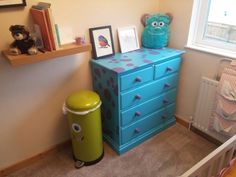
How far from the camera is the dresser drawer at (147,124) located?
2020mm

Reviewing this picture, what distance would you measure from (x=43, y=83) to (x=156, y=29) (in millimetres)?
1216

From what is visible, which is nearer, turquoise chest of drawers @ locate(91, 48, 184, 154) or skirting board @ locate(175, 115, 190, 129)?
turquoise chest of drawers @ locate(91, 48, 184, 154)

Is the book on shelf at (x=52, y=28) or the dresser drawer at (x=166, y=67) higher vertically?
the book on shelf at (x=52, y=28)

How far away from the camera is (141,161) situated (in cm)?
197

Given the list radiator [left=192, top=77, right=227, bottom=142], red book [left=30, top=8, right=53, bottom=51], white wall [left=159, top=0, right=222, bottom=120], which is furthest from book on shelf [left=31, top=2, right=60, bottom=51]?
radiator [left=192, top=77, right=227, bottom=142]

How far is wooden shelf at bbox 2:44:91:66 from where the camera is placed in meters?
1.37

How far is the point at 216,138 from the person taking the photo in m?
2.07

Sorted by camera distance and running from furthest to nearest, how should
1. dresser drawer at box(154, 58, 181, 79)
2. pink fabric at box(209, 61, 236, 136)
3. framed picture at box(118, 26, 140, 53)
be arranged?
framed picture at box(118, 26, 140, 53) < dresser drawer at box(154, 58, 181, 79) < pink fabric at box(209, 61, 236, 136)

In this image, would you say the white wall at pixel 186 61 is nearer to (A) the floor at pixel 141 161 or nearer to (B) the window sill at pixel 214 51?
(B) the window sill at pixel 214 51

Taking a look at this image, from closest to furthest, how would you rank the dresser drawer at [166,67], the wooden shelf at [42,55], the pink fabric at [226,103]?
the wooden shelf at [42,55] < the pink fabric at [226,103] < the dresser drawer at [166,67]

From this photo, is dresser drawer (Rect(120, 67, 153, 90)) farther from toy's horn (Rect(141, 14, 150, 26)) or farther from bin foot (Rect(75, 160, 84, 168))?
bin foot (Rect(75, 160, 84, 168))

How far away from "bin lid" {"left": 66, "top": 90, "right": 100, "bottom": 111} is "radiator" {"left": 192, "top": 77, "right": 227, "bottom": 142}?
104 centimetres

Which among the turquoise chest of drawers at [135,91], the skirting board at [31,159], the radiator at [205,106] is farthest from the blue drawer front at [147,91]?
the skirting board at [31,159]

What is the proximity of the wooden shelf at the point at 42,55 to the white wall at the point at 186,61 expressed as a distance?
1048mm
